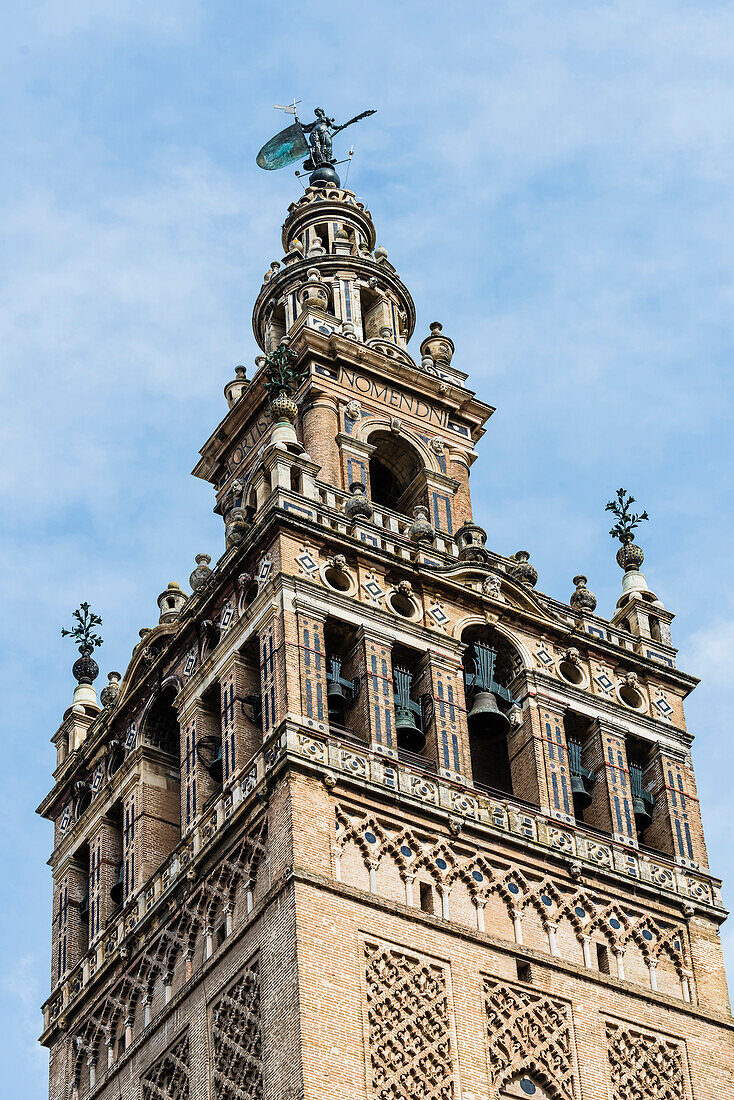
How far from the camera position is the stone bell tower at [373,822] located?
1710 inches

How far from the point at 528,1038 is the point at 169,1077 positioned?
19.8 feet

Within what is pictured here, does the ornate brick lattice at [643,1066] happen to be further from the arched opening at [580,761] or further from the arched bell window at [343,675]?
the arched bell window at [343,675]

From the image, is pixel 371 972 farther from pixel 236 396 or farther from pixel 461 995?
pixel 236 396

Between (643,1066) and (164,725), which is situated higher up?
(164,725)

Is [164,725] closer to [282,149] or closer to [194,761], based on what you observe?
[194,761]

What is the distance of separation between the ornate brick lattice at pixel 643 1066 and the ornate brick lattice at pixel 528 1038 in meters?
0.95

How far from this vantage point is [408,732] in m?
48.1

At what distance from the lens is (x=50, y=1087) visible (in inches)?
1946

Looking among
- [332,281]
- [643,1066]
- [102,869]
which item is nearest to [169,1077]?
→ [102,869]

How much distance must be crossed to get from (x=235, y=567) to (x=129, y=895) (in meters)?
6.19

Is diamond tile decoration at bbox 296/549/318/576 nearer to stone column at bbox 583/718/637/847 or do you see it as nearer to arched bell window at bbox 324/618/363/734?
arched bell window at bbox 324/618/363/734

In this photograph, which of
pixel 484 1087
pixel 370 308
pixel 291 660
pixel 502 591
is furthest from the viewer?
pixel 370 308

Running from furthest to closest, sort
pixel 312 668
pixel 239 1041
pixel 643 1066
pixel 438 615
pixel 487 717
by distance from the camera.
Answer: pixel 438 615, pixel 487 717, pixel 312 668, pixel 643 1066, pixel 239 1041

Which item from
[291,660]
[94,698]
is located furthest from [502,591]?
[94,698]
